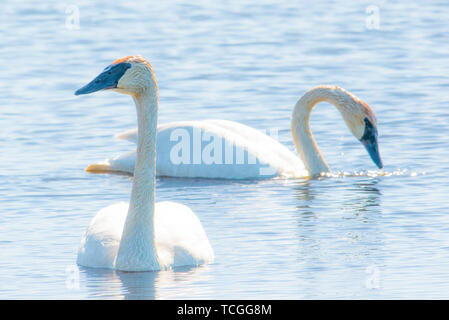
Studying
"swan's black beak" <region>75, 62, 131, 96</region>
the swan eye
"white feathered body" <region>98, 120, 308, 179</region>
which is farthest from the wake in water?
"swan's black beak" <region>75, 62, 131, 96</region>

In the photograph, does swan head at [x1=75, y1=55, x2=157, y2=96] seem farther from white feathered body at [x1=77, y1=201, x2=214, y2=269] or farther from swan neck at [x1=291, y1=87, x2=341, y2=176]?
swan neck at [x1=291, y1=87, x2=341, y2=176]

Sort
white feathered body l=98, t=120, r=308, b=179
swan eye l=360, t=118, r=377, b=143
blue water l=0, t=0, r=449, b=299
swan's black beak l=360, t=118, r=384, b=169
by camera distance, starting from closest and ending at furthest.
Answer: blue water l=0, t=0, r=449, b=299
white feathered body l=98, t=120, r=308, b=179
swan's black beak l=360, t=118, r=384, b=169
swan eye l=360, t=118, r=377, b=143

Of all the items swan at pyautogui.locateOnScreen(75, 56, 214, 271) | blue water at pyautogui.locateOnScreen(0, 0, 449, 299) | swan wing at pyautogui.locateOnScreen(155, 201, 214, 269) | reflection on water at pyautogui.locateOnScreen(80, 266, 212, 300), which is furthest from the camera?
swan wing at pyautogui.locateOnScreen(155, 201, 214, 269)

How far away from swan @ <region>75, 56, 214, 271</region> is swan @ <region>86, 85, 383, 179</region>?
12.5 feet

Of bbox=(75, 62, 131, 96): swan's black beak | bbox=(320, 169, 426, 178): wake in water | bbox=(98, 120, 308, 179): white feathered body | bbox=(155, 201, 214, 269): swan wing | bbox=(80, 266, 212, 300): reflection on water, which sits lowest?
bbox=(80, 266, 212, 300): reflection on water

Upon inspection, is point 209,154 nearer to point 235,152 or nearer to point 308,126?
point 235,152

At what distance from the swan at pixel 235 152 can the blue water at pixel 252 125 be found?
20 centimetres

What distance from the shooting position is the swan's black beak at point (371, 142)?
14473 mm

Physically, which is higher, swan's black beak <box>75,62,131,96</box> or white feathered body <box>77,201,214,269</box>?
swan's black beak <box>75,62,131,96</box>

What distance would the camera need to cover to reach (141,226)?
32.1 ft

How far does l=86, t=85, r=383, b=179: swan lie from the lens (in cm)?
1424
